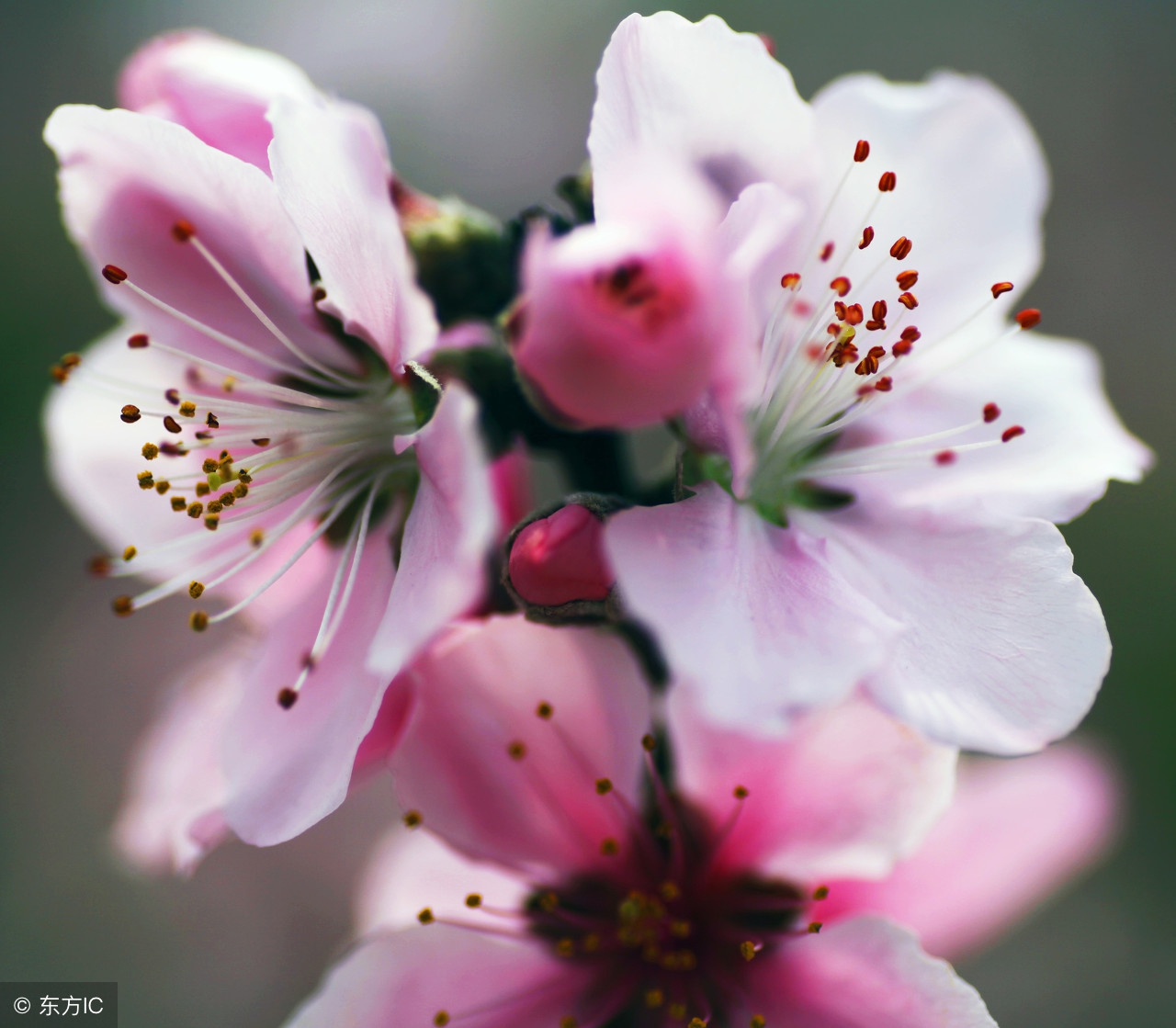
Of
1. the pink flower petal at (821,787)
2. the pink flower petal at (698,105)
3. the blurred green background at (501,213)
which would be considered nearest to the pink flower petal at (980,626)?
the pink flower petal at (821,787)

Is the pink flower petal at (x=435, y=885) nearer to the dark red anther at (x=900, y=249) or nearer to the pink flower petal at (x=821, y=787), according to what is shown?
the pink flower petal at (x=821, y=787)

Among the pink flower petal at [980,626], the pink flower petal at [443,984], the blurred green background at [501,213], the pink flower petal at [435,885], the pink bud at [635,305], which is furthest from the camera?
the blurred green background at [501,213]

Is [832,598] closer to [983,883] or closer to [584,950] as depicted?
[584,950]

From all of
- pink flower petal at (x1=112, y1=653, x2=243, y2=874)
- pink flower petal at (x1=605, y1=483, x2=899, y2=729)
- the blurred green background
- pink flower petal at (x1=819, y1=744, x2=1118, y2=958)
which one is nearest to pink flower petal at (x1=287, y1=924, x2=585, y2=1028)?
pink flower petal at (x1=112, y1=653, x2=243, y2=874)

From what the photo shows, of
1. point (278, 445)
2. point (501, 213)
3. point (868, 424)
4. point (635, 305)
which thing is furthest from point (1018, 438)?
point (501, 213)

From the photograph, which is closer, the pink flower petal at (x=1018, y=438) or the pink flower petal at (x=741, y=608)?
the pink flower petal at (x=741, y=608)

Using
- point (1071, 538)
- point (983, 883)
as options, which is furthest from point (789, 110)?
point (1071, 538)

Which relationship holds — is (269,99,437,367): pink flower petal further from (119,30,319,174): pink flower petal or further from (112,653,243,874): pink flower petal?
(112,653,243,874): pink flower petal
